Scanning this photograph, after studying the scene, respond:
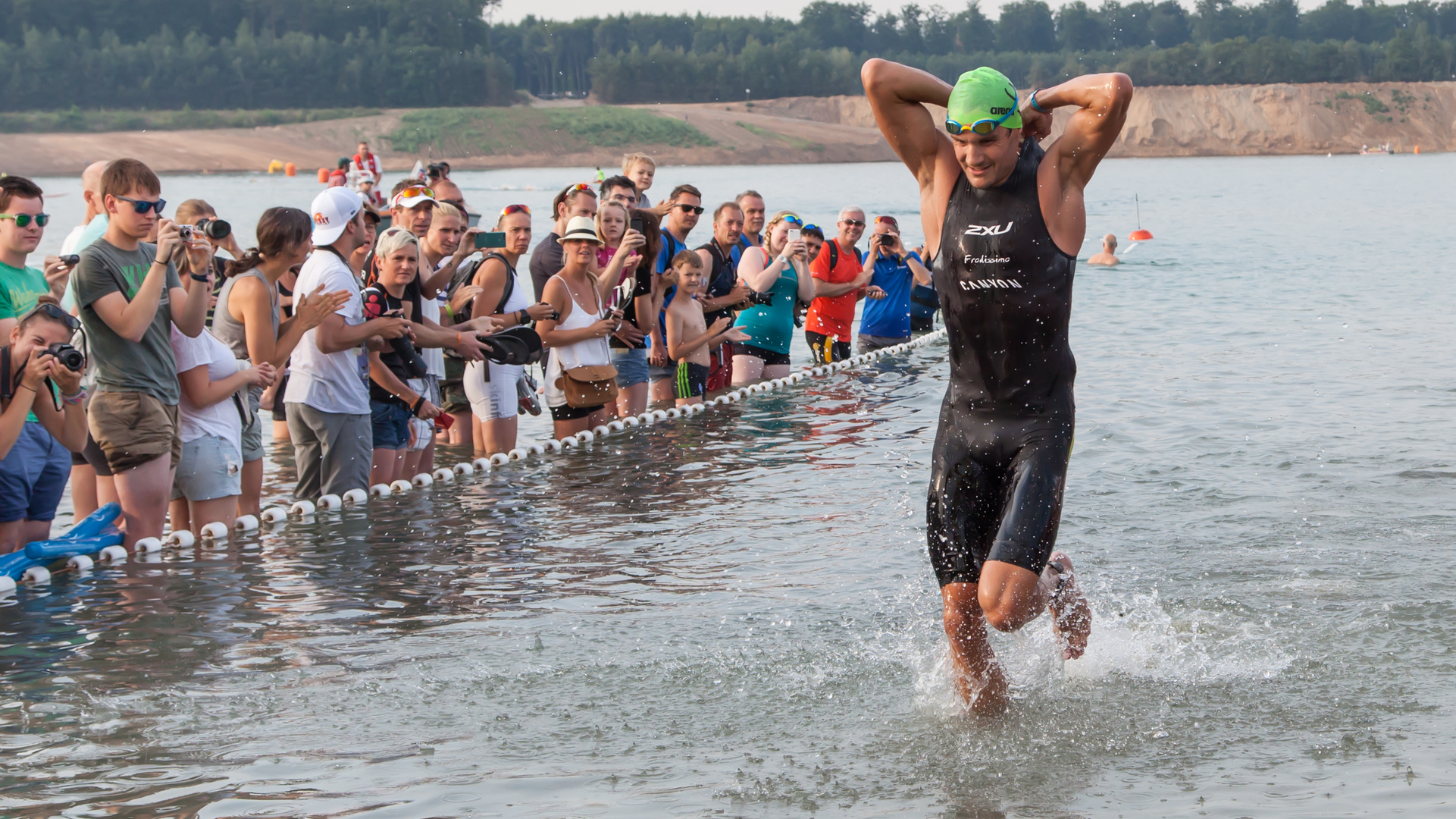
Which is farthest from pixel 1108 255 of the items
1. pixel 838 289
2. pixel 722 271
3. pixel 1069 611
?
pixel 1069 611

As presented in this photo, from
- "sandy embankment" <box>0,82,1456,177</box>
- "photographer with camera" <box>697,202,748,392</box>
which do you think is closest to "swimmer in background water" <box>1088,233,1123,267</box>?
"photographer with camera" <box>697,202,748,392</box>

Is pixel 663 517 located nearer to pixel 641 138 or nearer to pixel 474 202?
pixel 474 202

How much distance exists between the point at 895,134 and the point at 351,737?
291 centimetres

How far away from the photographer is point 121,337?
636cm

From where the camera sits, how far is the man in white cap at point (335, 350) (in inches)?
296

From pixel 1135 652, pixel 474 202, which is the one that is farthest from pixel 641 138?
pixel 1135 652

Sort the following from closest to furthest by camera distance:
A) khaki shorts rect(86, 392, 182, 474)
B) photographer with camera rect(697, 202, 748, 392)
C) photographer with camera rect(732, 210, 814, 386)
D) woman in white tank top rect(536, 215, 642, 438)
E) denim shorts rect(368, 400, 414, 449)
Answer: khaki shorts rect(86, 392, 182, 474) → denim shorts rect(368, 400, 414, 449) → woman in white tank top rect(536, 215, 642, 438) → photographer with camera rect(697, 202, 748, 392) → photographer with camera rect(732, 210, 814, 386)

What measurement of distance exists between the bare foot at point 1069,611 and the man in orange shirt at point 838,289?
289 inches

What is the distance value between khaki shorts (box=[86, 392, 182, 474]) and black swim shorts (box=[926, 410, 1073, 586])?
367 cm

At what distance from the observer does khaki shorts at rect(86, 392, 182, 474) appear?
20.7 feet

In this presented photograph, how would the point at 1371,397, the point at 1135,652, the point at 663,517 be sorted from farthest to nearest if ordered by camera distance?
the point at 1371,397 → the point at 663,517 → the point at 1135,652

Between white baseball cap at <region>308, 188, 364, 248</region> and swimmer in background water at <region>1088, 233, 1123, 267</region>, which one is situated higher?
white baseball cap at <region>308, 188, 364, 248</region>

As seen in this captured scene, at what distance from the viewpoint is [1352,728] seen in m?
4.87

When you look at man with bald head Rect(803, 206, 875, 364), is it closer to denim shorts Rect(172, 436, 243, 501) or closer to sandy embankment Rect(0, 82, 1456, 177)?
denim shorts Rect(172, 436, 243, 501)
